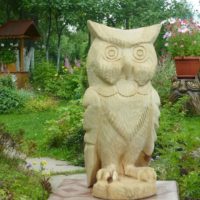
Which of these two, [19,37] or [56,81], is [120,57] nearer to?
[56,81]

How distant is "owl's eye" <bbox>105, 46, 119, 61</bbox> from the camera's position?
5238 millimetres

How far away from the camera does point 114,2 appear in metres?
21.3

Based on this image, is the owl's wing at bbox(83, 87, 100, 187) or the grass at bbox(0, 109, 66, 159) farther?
the grass at bbox(0, 109, 66, 159)

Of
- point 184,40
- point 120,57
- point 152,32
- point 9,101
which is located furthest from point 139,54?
point 9,101

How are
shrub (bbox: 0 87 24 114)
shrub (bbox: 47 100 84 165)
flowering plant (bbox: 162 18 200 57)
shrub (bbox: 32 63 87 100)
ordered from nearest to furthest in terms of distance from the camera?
shrub (bbox: 47 100 84 165) → flowering plant (bbox: 162 18 200 57) → shrub (bbox: 0 87 24 114) → shrub (bbox: 32 63 87 100)

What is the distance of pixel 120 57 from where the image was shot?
5.24m

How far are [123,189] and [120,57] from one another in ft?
4.28

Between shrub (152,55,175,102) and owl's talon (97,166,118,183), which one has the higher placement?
shrub (152,55,175,102)

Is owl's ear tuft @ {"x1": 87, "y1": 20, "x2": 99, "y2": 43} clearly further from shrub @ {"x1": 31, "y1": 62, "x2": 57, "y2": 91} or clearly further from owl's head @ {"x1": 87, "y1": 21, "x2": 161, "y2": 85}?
shrub @ {"x1": 31, "y1": 62, "x2": 57, "y2": 91}

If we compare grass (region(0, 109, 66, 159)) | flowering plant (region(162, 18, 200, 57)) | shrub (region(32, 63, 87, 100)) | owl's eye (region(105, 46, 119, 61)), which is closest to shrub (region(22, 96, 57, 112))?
grass (region(0, 109, 66, 159))

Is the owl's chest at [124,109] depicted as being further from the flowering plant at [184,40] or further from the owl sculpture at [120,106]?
the flowering plant at [184,40]

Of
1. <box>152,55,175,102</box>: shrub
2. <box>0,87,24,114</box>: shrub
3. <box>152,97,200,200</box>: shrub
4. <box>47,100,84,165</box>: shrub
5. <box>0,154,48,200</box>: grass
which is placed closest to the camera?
<box>0,154,48,200</box>: grass

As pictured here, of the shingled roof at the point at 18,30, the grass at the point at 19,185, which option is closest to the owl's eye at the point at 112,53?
the grass at the point at 19,185

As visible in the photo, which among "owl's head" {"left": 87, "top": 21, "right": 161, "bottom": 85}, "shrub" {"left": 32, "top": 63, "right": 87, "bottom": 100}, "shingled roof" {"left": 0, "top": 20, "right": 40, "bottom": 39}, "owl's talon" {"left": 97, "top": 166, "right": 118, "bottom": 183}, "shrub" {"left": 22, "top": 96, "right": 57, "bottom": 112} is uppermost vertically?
"shingled roof" {"left": 0, "top": 20, "right": 40, "bottom": 39}
